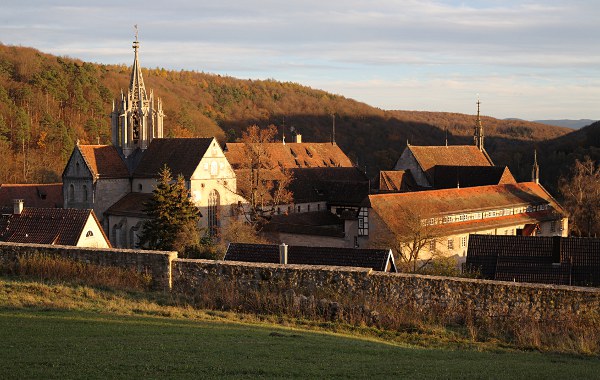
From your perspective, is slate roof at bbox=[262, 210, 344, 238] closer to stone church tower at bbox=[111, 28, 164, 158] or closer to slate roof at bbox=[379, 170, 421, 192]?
slate roof at bbox=[379, 170, 421, 192]

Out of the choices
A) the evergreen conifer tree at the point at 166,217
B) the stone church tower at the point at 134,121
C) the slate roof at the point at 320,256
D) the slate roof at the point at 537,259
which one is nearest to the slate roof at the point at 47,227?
the evergreen conifer tree at the point at 166,217

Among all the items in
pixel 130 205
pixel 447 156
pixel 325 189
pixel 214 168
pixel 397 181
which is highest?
pixel 447 156

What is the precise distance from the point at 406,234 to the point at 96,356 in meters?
32.1

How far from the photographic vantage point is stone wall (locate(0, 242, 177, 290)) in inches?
795

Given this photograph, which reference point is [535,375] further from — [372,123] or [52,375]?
[372,123]

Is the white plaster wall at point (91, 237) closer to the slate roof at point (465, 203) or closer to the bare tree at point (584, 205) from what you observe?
the slate roof at point (465, 203)

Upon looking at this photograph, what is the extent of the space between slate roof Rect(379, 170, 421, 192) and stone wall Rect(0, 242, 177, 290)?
131 feet

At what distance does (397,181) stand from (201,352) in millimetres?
51945

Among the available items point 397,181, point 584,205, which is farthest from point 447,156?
point 584,205

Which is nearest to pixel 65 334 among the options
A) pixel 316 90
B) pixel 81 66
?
pixel 81 66

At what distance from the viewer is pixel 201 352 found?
479 inches

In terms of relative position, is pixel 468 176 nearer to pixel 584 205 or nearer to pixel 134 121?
pixel 584 205

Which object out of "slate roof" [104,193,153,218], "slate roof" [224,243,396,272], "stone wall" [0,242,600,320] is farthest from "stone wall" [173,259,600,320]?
"slate roof" [104,193,153,218]

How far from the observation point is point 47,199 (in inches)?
2331
